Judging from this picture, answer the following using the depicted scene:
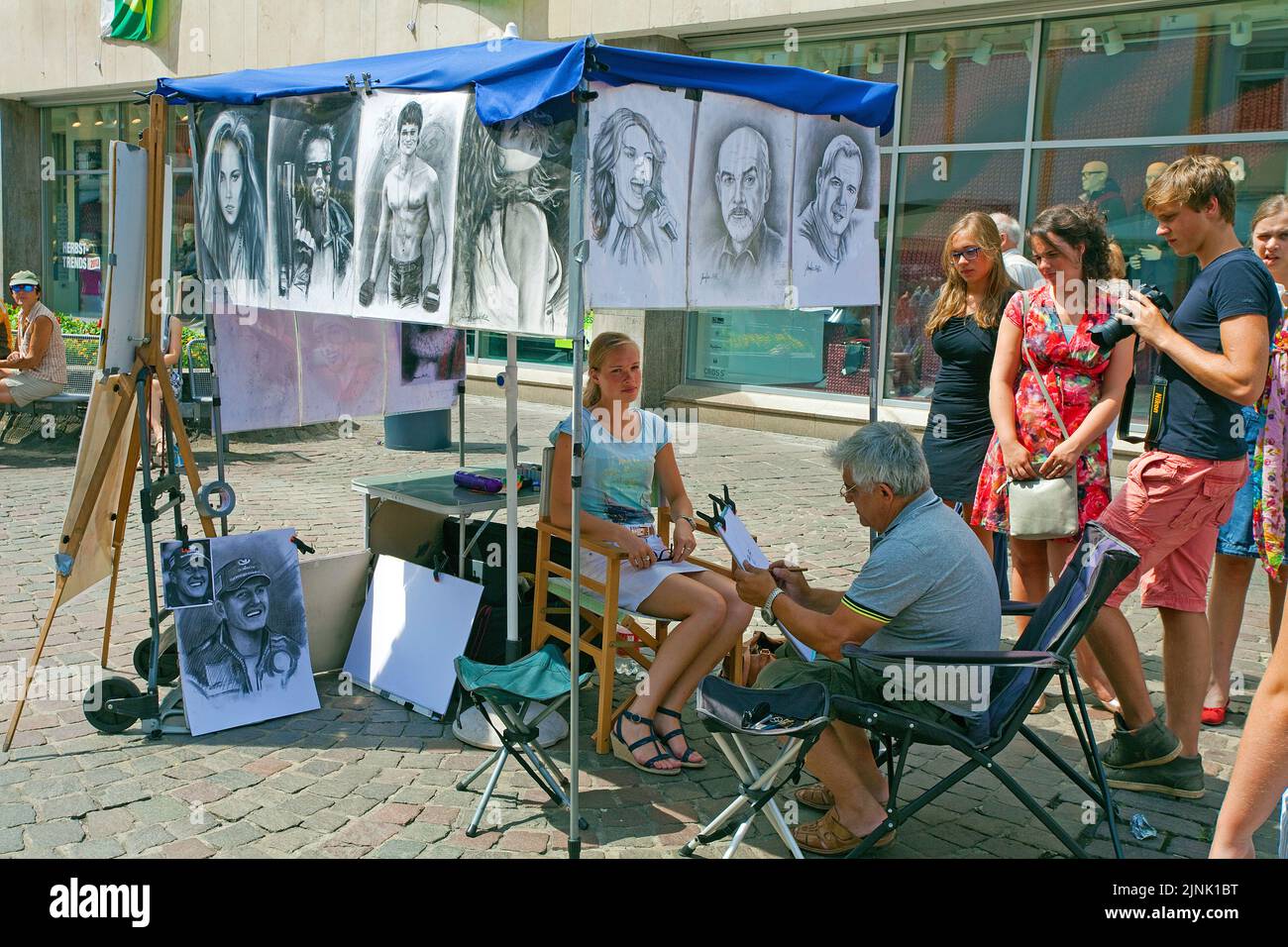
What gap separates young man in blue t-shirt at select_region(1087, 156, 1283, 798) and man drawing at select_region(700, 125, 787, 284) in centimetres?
132

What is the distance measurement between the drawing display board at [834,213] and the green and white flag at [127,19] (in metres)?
16.6

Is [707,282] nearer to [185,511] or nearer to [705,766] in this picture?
[705,766]

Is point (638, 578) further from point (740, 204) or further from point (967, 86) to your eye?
point (967, 86)

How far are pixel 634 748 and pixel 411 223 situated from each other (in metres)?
2.04

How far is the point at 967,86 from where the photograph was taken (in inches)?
428

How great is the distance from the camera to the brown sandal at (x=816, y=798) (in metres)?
4.06

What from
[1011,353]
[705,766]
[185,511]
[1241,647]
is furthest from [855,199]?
[185,511]

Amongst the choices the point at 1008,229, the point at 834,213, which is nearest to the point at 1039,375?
the point at 834,213

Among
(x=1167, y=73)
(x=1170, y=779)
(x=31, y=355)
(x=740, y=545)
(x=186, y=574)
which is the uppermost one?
(x=1167, y=73)

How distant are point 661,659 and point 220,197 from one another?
8.65 feet

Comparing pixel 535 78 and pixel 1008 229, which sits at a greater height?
pixel 535 78

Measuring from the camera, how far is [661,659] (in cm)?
433

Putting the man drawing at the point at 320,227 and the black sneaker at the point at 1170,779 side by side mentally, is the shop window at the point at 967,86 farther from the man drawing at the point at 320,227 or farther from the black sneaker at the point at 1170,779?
the man drawing at the point at 320,227

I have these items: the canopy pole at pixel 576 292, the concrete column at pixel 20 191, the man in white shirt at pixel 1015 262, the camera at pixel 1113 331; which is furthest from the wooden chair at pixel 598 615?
the concrete column at pixel 20 191
